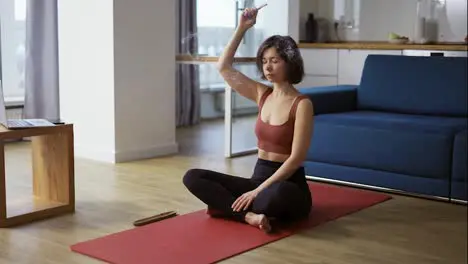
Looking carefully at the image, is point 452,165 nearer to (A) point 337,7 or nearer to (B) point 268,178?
(B) point 268,178

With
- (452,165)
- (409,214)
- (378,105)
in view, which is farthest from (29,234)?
(378,105)

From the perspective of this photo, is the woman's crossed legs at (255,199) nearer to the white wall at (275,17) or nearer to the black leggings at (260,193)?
the black leggings at (260,193)

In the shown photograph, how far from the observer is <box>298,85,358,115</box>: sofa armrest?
12.9 feet

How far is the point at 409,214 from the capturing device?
311cm

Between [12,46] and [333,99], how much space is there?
2.46 m

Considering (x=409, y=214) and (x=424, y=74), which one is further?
(x=424, y=74)

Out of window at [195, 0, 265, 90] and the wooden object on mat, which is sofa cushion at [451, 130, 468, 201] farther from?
window at [195, 0, 265, 90]

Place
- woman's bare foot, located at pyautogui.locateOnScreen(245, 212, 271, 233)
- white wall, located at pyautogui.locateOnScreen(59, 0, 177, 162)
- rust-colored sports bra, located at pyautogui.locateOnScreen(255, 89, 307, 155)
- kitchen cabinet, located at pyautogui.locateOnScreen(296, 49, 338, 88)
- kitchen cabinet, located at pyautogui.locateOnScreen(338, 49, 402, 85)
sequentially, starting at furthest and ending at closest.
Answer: kitchen cabinet, located at pyautogui.locateOnScreen(296, 49, 338, 88) < kitchen cabinet, located at pyautogui.locateOnScreen(338, 49, 402, 85) < white wall, located at pyautogui.locateOnScreen(59, 0, 177, 162) < rust-colored sports bra, located at pyautogui.locateOnScreen(255, 89, 307, 155) < woman's bare foot, located at pyautogui.locateOnScreen(245, 212, 271, 233)

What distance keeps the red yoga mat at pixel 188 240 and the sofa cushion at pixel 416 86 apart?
3.12 feet

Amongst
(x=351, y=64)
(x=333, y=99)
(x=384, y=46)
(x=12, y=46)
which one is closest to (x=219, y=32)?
(x=351, y=64)

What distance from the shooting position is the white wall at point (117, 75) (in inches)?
169

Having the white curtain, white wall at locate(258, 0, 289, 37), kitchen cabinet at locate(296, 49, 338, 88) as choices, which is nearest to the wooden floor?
the white curtain

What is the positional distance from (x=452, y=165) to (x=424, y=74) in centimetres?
77

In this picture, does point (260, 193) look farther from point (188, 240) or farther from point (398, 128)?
point (398, 128)
